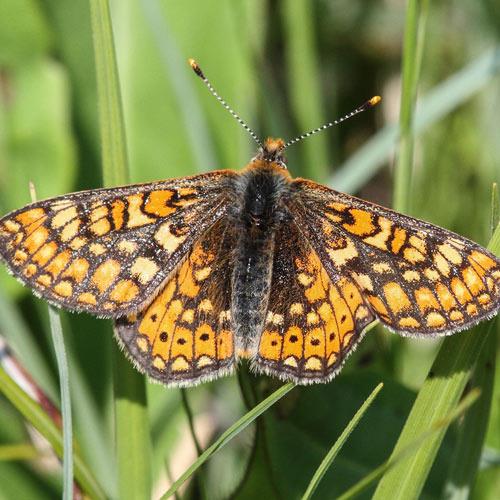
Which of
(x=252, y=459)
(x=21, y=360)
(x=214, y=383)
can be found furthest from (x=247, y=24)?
(x=252, y=459)

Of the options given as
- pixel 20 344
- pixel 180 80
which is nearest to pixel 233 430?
pixel 20 344

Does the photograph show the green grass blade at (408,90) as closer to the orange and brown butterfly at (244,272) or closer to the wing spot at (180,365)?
the orange and brown butterfly at (244,272)

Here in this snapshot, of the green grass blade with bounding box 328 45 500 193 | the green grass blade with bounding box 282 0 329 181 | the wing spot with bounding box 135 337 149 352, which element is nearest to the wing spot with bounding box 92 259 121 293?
the wing spot with bounding box 135 337 149 352

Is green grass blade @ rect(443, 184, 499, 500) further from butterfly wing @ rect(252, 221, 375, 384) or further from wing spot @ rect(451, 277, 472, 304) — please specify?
butterfly wing @ rect(252, 221, 375, 384)

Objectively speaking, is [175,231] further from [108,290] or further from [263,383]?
[263,383]

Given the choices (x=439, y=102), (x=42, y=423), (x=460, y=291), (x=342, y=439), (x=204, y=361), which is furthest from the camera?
(x=439, y=102)

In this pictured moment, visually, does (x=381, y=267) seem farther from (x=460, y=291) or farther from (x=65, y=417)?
(x=65, y=417)
